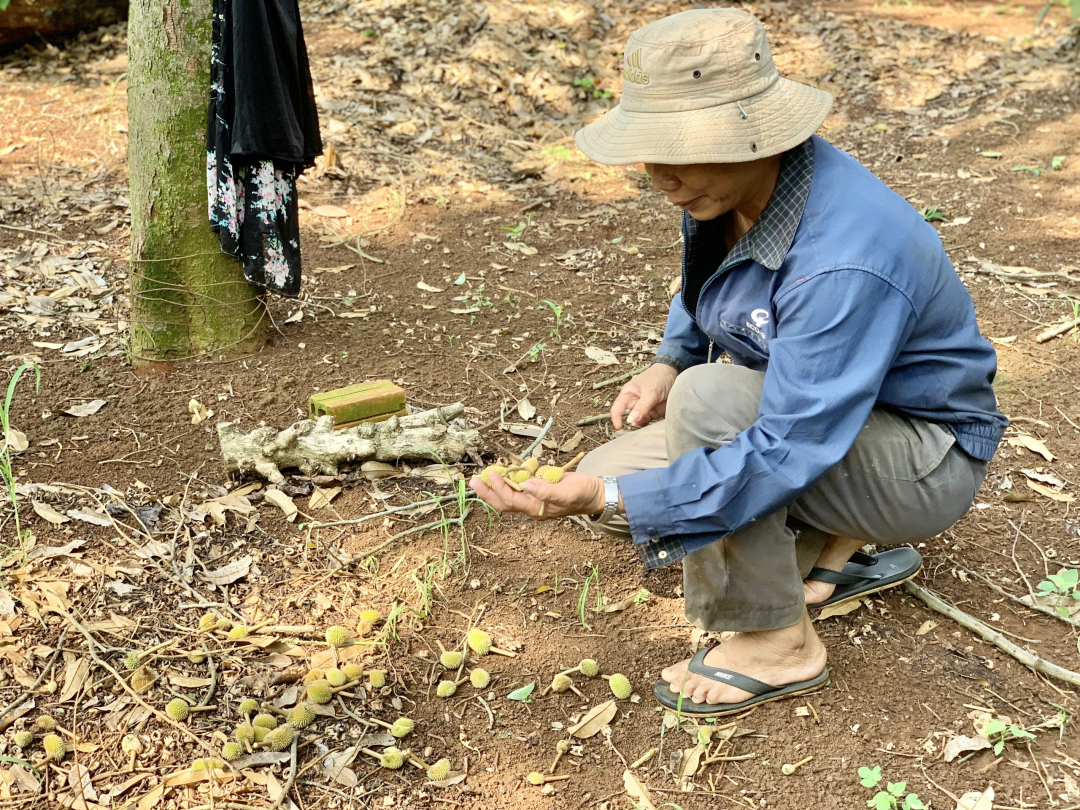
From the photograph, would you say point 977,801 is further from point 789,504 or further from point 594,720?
point 594,720

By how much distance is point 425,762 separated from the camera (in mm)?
2098

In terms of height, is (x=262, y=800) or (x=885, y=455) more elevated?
(x=885, y=455)

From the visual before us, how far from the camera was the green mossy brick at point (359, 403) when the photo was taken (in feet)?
9.83

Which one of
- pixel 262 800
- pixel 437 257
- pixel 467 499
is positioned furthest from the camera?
pixel 437 257

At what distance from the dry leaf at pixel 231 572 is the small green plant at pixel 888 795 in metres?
1.63

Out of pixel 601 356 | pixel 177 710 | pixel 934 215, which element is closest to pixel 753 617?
pixel 177 710

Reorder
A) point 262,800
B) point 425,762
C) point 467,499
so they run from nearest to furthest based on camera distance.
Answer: point 262,800, point 425,762, point 467,499

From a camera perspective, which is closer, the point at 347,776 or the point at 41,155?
the point at 347,776

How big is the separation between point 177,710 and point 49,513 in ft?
2.98

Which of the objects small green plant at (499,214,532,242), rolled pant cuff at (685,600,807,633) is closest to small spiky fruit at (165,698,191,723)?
rolled pant cuff at (685,600,807,633)

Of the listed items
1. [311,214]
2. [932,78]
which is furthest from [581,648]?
[932,78]

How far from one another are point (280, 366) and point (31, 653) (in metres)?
1.45

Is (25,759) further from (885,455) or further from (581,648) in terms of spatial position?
(885,455)

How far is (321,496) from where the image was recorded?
2895mm
